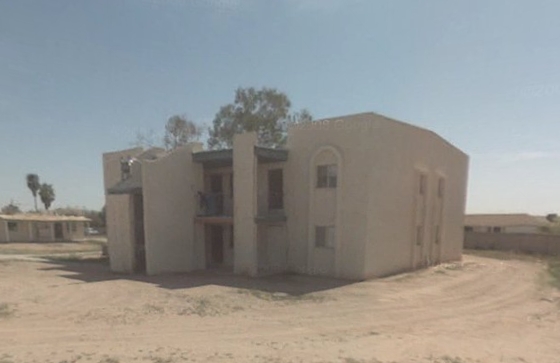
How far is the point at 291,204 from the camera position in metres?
20.6

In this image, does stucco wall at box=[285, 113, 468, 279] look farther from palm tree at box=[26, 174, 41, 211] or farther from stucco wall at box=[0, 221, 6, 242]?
palm tree at box=[26, 174, 41, 211]

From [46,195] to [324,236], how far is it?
6914 cm

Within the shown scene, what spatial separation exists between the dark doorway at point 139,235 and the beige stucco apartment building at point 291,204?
6cm

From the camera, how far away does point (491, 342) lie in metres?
9.56

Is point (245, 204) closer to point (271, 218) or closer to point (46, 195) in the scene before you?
point (271, 218)

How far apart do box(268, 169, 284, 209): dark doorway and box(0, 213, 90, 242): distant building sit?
37.8 m

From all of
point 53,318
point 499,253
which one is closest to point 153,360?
point 53,318

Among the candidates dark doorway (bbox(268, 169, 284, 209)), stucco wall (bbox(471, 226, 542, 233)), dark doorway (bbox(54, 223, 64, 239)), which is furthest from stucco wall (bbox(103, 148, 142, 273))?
stucco wall (bbox(471, 226, 542, 233))

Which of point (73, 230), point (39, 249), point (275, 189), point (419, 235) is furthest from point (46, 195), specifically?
point (419, 235)

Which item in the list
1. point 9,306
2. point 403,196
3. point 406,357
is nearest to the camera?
point 406,357

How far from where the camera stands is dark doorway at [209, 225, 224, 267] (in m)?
23.2

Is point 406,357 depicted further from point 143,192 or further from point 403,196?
point 143,192

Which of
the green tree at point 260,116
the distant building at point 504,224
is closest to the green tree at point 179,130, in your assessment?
the green tree at point 260,116

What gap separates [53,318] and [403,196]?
16.9m
